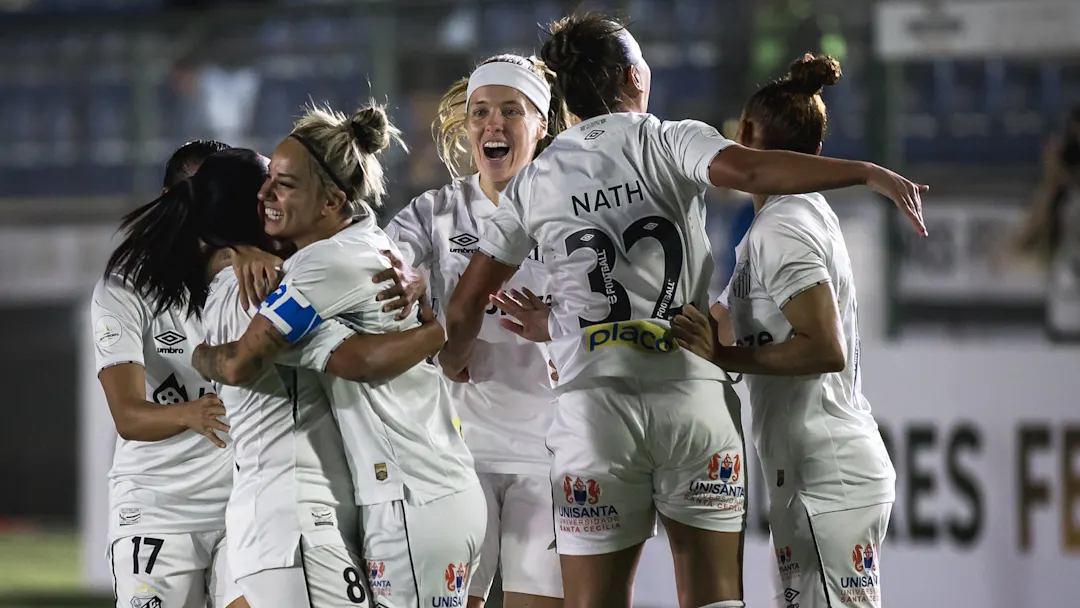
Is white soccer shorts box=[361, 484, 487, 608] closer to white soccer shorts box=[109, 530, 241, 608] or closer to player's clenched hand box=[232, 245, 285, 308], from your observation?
player's clenched hand box=[232, 245, 285, 308]

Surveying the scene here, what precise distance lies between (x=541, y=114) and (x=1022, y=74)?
4428 mm

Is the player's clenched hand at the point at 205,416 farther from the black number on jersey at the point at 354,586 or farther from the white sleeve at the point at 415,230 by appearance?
the white sleeve at the point at 415,230

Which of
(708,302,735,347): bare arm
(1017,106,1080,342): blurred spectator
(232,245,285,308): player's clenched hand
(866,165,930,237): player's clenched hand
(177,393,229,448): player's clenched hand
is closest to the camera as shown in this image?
(866,165,930,237): player's clenched hand

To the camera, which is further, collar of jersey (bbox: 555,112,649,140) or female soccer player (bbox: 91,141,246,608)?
female soccer player (bbox: 91,141,246,608)

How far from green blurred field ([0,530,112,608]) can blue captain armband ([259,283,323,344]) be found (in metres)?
5.38

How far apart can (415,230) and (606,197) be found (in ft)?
3.43

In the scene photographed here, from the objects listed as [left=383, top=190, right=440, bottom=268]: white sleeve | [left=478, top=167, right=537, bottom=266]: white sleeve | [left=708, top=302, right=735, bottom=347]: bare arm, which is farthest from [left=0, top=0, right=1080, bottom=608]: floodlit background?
[left=478, top=167, right=537, bottom=266]: white sleeve

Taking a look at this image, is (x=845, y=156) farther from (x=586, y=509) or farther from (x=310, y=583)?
(x=310, y=583)

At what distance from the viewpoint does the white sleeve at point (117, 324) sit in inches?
141

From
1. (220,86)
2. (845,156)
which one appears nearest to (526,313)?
(845,156)

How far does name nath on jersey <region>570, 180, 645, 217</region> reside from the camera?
10.5 ft

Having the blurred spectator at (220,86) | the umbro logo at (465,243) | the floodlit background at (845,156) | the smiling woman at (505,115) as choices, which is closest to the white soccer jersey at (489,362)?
the umbro logo at (465,243)

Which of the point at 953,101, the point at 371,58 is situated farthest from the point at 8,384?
the point at 953,101

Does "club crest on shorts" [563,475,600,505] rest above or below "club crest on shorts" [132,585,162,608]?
above
